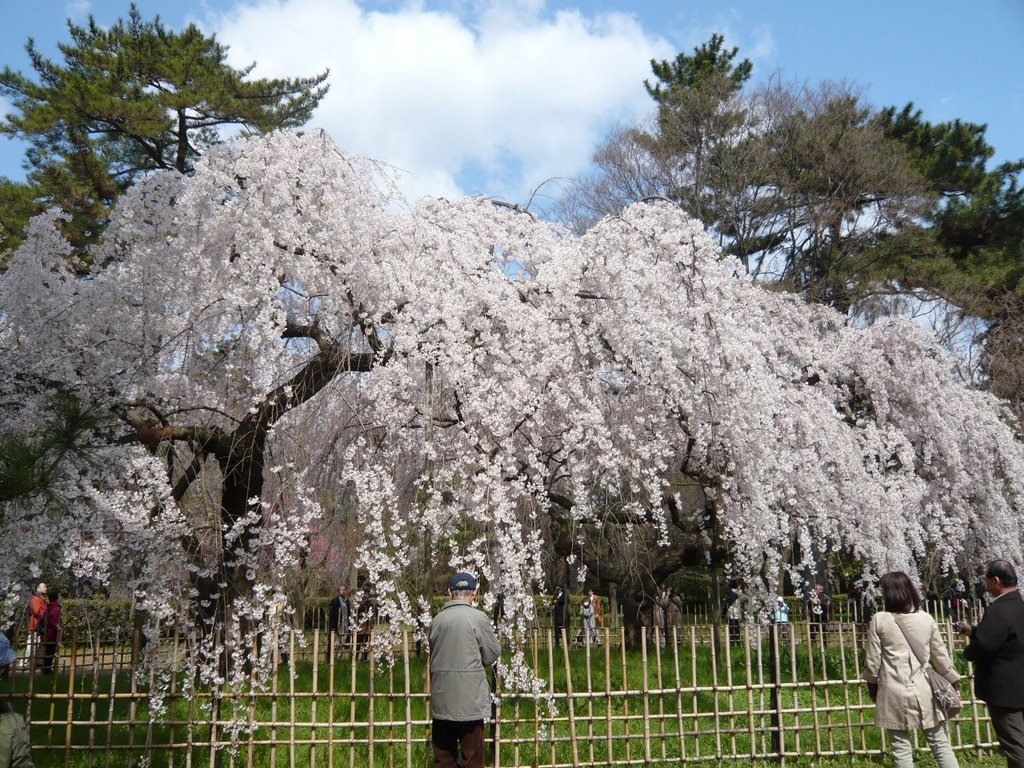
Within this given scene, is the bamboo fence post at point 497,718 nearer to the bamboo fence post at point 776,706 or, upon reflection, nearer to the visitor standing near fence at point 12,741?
the bamboo fence post at point 776,706

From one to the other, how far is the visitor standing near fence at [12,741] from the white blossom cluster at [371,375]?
1.44m

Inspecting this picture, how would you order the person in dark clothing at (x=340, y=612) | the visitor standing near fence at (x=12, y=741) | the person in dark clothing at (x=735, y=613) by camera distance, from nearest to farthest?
the visitor standing near fence at (x=12, y=741)
the person in dark clothing at (x=735, y=613)
the person in dark clothing at (x=340, y=612)

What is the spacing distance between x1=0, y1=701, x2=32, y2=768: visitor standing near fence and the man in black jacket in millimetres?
4485

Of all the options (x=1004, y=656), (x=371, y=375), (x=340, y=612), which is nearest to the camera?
(x=1004, y=656)

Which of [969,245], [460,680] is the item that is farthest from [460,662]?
[969,245]

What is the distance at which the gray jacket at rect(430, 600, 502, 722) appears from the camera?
394 cm

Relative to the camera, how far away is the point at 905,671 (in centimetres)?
404

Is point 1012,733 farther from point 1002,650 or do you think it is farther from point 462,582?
point 462,582

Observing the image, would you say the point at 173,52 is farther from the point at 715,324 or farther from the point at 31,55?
the point at 715,324

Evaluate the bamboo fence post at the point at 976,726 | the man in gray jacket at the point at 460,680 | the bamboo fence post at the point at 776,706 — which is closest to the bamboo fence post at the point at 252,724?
the man in gray jacket at the point at 460,680

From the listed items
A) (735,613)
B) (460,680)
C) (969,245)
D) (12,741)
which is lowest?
(12,741)

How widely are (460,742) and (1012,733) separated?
2822 millimetres

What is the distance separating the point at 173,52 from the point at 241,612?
440 inches

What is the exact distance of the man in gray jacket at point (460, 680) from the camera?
155 inches
